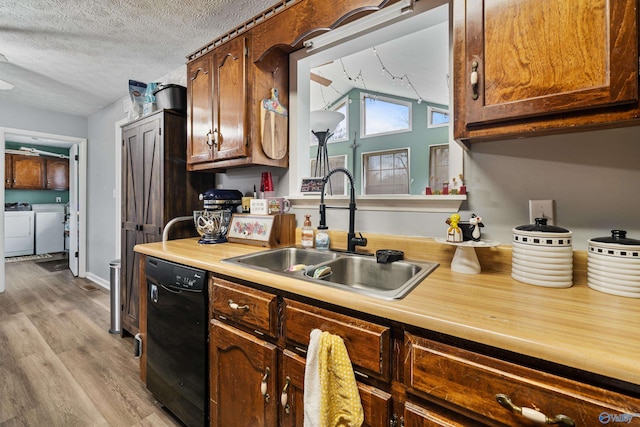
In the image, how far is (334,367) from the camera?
82 cm

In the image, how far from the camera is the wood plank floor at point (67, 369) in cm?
153

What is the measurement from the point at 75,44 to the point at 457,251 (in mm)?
3131

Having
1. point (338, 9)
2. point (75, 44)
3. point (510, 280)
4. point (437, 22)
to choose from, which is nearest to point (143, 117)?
point (75, 44)

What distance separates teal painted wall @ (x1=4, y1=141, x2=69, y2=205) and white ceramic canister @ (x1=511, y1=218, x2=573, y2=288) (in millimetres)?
8969

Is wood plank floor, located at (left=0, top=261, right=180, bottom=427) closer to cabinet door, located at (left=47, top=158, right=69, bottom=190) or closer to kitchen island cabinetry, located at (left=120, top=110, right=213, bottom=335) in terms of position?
kitchen island cabinetry, located at (left=120, top=110, right=213, bottom=335)

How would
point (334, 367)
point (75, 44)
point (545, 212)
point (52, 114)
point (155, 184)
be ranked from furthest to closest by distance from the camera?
point (52, 114) → point (75, 44) → point (155, 184) → point (545, 212) → point (334, 367)

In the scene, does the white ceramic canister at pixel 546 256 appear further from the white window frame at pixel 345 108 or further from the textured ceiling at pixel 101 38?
the white window frame at pixel 345 108

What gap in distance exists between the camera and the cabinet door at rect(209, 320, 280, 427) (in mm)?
1021

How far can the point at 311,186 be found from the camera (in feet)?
5.76

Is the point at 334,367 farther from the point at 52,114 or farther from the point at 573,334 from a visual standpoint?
the point at 52,114

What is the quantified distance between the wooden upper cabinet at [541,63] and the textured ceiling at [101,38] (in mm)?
1397

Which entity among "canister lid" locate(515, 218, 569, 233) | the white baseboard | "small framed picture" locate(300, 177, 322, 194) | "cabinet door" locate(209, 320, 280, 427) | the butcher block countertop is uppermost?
"small framed picture" locate(300, 177, 322, 194)

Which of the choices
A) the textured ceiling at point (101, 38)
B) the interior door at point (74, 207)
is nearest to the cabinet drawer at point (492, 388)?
the textured ceiling at point (101, 38)

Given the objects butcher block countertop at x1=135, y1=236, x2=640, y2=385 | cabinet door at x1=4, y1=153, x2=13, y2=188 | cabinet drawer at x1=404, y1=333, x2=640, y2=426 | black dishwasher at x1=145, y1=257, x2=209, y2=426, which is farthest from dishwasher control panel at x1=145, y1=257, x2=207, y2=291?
cabinet door at x1=4, y1=153, x2=13, y2=188
